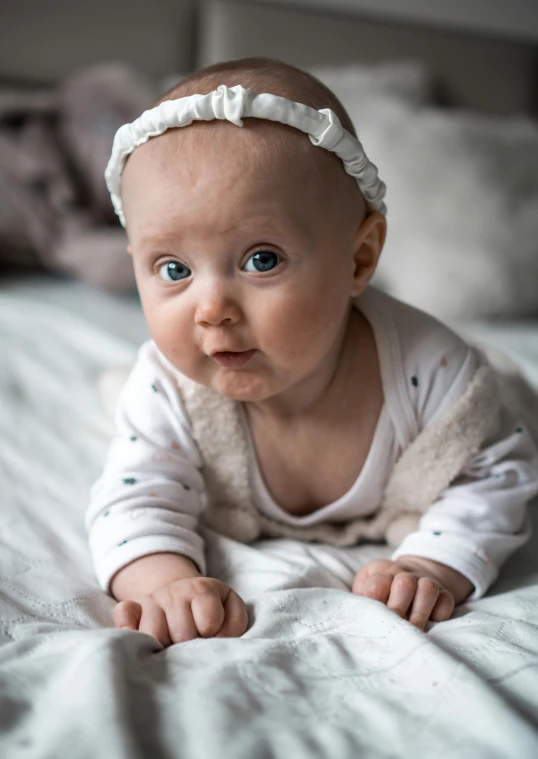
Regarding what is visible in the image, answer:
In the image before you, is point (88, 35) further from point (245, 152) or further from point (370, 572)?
point (370, 572)

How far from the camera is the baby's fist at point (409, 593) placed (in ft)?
2.38

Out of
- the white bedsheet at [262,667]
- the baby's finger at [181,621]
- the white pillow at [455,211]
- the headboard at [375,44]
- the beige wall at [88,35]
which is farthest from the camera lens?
the headboard at [375,44]

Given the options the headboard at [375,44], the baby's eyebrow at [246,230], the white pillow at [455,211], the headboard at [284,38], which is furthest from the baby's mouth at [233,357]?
the headboard at [375,44]

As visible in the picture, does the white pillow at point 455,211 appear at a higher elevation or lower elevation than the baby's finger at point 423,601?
higher

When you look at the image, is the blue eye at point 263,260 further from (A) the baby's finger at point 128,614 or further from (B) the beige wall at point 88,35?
(B) the beige wall at point 88,35

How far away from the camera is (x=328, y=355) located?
0.88m

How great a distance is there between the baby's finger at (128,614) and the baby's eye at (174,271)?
305 mm

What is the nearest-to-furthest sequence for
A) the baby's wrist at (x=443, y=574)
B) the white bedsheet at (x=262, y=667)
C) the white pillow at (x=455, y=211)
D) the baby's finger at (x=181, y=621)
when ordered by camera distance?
the white bedsheet at (x=262, y=667) < the baby's finger at (x=181, y=621) < the baby's wrist at (x=443, y=574) < the white pillow at (x=455, y=211)

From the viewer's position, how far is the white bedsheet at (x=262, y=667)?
1.65 ft

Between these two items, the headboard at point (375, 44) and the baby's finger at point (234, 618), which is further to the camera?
the headboard at point (375, 44)

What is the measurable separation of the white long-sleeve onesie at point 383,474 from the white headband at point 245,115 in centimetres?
23

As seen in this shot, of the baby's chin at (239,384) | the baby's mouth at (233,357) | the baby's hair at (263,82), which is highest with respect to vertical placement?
the baby's hair at (263,82)

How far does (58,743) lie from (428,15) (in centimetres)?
261

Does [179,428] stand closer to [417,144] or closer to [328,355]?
[328,355]
